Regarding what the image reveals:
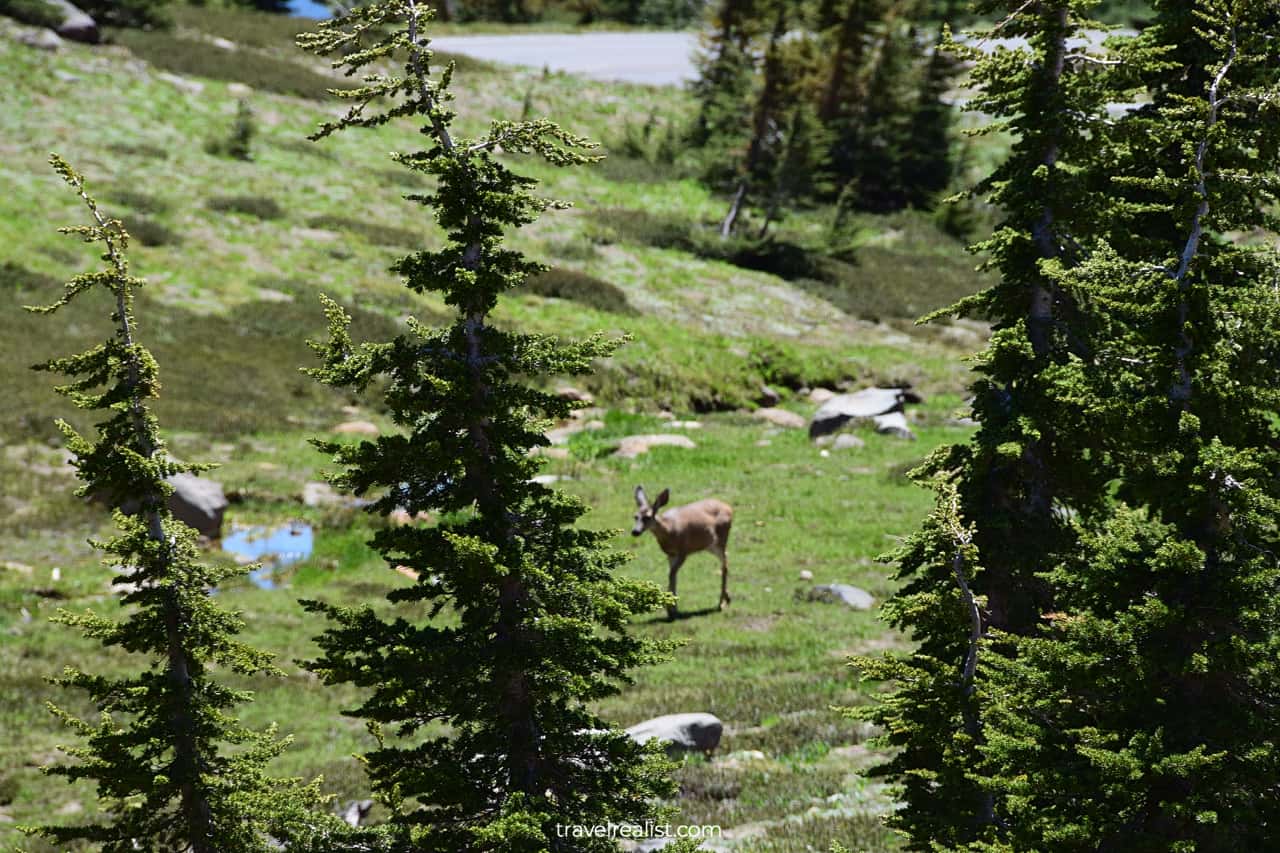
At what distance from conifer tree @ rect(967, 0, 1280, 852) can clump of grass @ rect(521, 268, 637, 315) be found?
33.9 metres

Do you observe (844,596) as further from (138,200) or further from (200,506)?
(138,200)

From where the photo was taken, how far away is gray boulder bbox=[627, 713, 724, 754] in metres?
12.6

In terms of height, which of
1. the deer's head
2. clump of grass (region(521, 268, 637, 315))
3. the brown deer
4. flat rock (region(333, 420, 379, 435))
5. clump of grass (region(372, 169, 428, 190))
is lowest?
flat rock (region(333, 420, 379, 435))

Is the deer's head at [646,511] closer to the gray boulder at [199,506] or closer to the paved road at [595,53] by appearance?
the gray boulder at [199,506]

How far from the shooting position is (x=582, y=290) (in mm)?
41625

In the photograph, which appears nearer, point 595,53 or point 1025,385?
point 1025,385

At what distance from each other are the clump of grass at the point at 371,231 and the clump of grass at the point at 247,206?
1502mm

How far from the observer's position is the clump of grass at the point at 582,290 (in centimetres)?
4084

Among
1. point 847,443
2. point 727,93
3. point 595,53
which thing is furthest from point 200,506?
point 595,53

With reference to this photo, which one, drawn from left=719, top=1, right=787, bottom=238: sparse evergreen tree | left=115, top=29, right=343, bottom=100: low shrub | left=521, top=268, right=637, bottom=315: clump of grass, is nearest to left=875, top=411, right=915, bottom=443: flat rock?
left=521, top=268, right=637, bottom=315: clump of grass

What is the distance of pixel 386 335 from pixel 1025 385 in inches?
1029

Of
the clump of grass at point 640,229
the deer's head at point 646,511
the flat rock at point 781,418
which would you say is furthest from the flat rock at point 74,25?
the deer's head at point 646,511

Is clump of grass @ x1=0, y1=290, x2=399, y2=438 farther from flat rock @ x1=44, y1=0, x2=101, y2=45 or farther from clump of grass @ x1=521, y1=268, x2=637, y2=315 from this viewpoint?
flat rock @ x1=44, y1=0, x2=101, y2=45

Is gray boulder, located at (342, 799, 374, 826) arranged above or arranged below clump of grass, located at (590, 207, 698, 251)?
below
